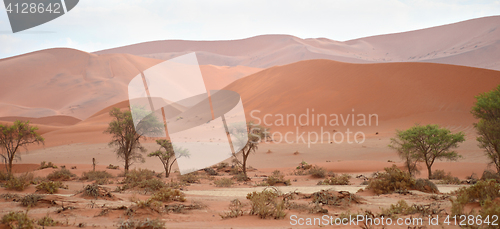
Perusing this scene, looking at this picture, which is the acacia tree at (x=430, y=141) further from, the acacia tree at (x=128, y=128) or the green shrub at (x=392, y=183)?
the acacia tree at (x=128, y=128)

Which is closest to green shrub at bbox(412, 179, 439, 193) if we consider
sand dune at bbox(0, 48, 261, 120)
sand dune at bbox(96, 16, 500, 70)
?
sand dune at bbox(0, 48, 261, 120)

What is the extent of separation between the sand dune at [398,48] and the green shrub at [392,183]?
82.4 m

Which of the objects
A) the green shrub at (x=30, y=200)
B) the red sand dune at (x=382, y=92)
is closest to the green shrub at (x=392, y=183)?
the green shrub at (x=30, y=200)

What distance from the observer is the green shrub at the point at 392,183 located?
370 inches

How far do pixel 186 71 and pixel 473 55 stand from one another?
82.1 m

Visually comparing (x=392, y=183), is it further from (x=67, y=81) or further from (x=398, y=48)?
(x=398, y=48)

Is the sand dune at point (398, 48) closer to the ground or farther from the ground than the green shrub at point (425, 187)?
farther from the ground

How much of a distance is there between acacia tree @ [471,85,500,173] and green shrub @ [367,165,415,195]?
21.1ft

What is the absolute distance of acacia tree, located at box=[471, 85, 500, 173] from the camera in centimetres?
1309

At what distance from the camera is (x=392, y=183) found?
9602mm

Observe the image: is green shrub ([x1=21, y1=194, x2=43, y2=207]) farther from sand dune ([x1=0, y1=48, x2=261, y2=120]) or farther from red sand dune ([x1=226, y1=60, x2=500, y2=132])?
sand dune ([x1=0, y1=48, x2=261, y2=120])

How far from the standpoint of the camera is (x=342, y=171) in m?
19.3

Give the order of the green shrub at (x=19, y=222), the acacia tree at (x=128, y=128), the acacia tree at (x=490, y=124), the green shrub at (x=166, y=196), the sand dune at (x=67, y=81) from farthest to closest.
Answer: the sand dune at (x=67, y=81)
the acacia tree at (x=128, y=128)
the acacia tree at (x=490, y=124)
the green shrub at (x=166, y=196)
the green shrub at (x=19, y=222)

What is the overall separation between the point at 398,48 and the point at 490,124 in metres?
121
